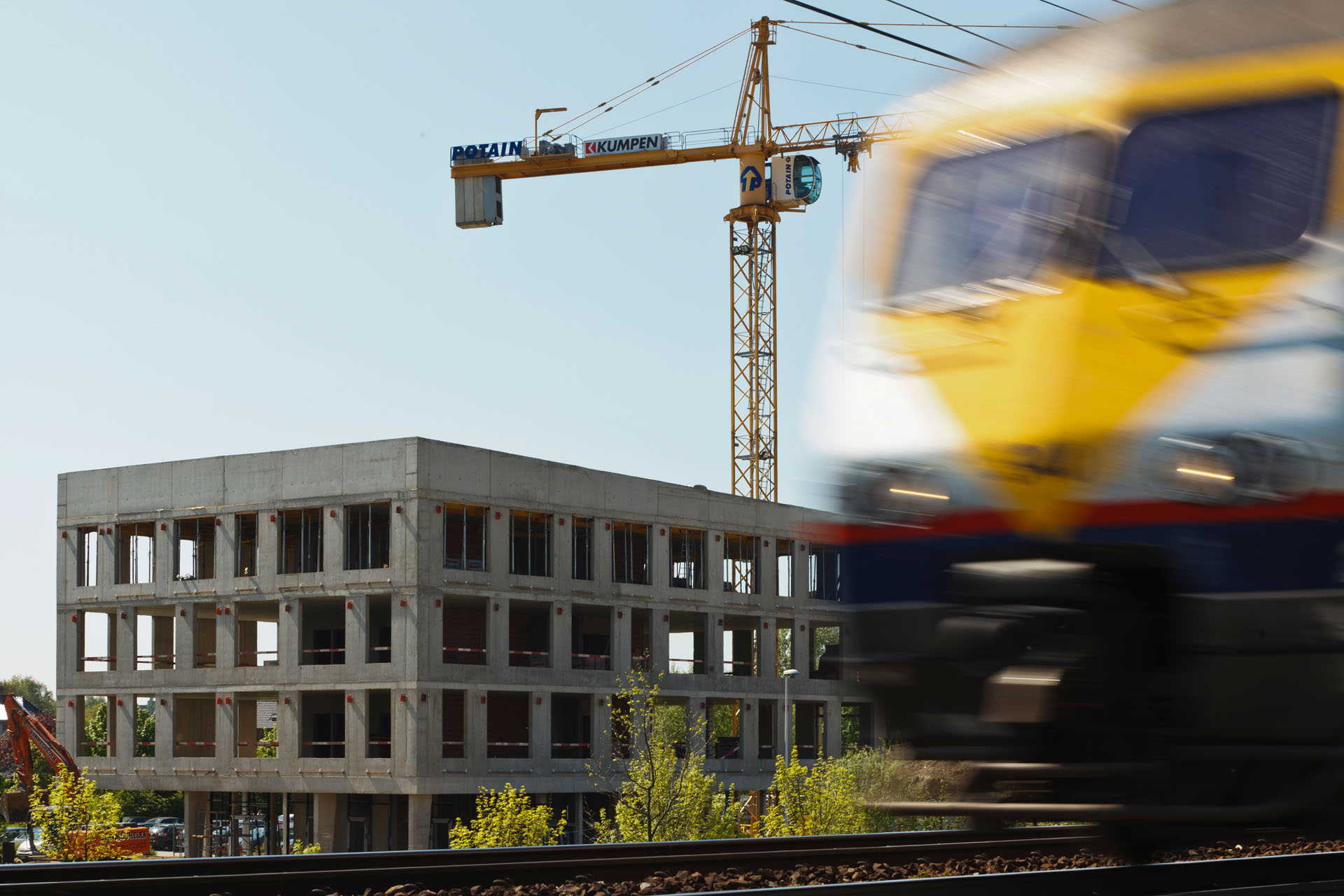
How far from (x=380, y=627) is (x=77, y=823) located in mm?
13080

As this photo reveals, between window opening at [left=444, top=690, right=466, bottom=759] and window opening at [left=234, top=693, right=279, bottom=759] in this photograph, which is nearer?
window opening at [left=444, top=690, right=466, bottom=759]

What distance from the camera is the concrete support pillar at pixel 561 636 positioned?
51.0m

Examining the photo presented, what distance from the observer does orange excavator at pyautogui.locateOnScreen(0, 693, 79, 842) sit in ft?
169

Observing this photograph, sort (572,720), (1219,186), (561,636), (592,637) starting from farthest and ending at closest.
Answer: (592,637) → (572,720) → (561,636) → (1219,186)

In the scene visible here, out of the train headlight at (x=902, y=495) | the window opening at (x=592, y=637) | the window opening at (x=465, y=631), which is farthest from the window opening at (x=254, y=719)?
the train headlight at (x=902, y=495)

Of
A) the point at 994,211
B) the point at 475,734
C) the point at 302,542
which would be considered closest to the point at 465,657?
the point at 475,734

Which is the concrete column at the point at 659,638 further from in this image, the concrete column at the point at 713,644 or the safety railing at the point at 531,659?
the safety railing at the point at 531,659

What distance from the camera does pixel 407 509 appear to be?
47500 mm

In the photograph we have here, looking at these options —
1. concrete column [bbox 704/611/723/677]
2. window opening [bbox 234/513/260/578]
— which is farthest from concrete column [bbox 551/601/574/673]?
window opening [bbox 234/513/260/578]

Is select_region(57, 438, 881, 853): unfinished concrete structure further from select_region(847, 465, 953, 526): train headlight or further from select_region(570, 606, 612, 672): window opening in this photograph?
select_region(847, 465, 953, 526): train headlight

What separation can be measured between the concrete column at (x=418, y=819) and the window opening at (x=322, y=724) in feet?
10.6

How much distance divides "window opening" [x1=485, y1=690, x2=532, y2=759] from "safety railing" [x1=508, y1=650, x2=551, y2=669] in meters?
1.06

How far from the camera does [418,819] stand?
153 ft

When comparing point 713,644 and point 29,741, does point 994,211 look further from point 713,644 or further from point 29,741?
point 29,741
